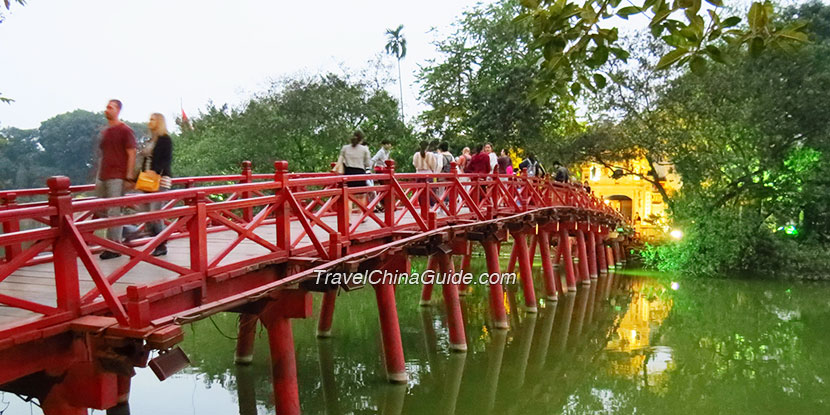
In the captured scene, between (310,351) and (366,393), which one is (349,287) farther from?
(310,351)

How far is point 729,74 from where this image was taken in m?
22.7

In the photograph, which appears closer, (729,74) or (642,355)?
(642,355)

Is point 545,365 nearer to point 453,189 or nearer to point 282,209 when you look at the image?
point 453,189

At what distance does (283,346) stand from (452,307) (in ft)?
16.0

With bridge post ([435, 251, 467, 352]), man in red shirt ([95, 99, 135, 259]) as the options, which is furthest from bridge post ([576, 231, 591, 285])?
man in red shirt ([95, 99, 135, 259])

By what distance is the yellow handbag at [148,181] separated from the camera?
623cm

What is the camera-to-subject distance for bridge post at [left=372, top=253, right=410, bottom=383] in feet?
30.4

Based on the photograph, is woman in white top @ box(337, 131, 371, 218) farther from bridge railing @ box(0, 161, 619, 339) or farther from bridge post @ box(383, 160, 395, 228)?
bridge post @ box(383, 160, 395, 228)

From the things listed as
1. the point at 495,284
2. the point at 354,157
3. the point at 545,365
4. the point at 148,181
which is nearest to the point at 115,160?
the point at 148,181

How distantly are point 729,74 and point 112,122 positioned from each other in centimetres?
2240

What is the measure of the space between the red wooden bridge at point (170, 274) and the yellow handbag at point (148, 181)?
0.23m

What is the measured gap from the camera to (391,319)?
938 cm

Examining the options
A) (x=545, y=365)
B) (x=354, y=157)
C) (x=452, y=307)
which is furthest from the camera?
(x=545, y=365)

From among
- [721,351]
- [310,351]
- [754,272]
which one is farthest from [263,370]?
[754,272]
